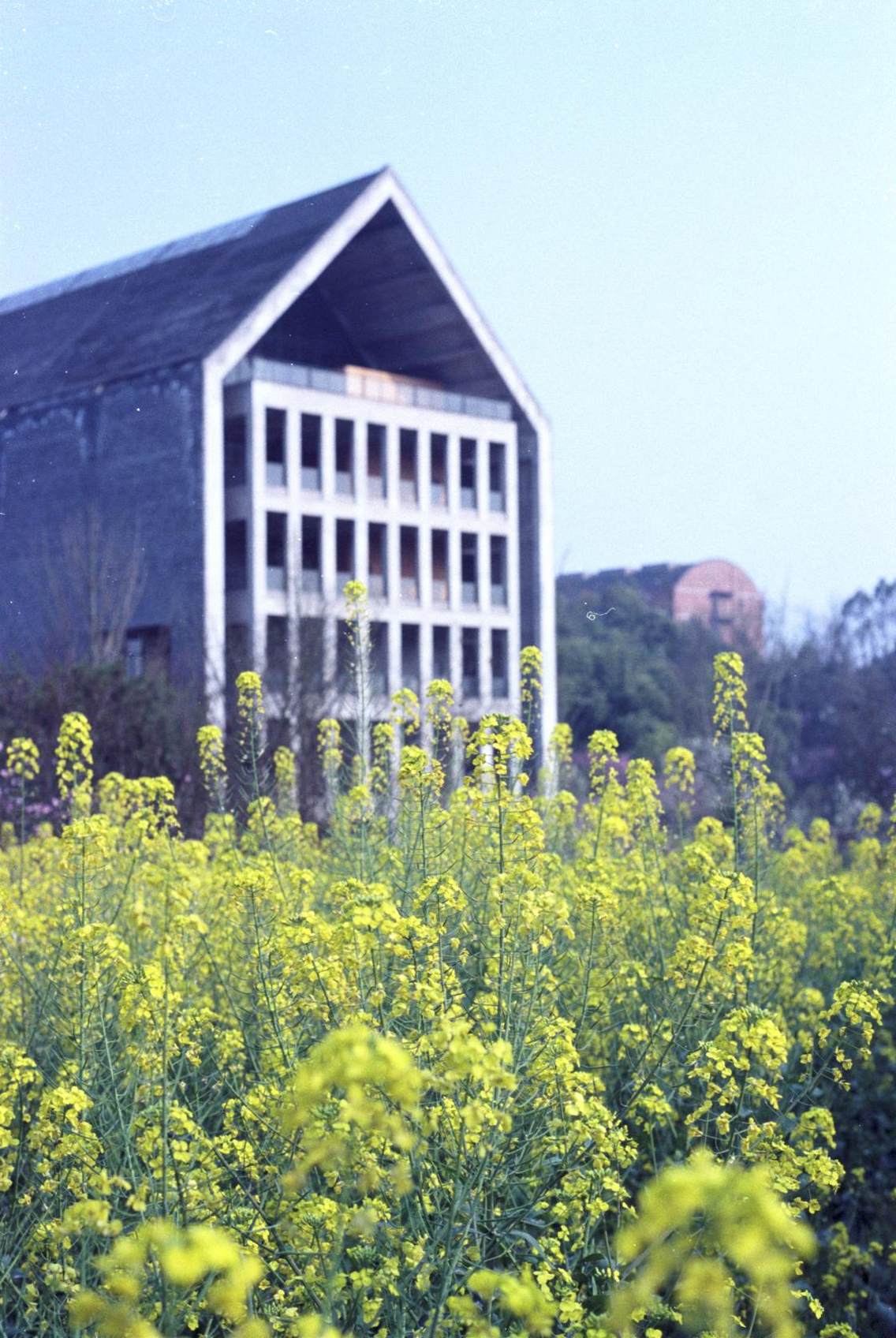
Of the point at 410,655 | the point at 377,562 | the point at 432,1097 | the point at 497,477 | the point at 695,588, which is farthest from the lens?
the point at 695,588

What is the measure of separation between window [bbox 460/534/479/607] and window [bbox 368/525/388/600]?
2.21 meters

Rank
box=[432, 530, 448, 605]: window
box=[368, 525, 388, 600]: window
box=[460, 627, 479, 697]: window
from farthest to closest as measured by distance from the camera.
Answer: box=[460, 627, 479, 697]: window < box=[432, 530, 448, 605]: window < box=[368, 525, 388, 600]: window

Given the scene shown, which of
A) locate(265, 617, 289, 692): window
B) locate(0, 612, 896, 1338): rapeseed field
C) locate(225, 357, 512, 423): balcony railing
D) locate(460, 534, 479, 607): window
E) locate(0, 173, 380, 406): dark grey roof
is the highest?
locate(0, 173, 380, 406): dark grey roof

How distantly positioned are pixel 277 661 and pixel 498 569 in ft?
46.8

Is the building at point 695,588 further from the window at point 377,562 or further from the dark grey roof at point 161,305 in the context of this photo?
the dark grey roof at point 161,305

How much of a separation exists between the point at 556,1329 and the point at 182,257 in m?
35.9

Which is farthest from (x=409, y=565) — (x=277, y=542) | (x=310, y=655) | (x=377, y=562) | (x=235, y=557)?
(x=310, y=655)

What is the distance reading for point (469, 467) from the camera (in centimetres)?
3928

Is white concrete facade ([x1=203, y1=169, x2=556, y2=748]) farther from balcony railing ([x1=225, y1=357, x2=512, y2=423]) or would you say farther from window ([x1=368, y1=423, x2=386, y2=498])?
window ([x1=368, y1=423, x2=386, y2=498])

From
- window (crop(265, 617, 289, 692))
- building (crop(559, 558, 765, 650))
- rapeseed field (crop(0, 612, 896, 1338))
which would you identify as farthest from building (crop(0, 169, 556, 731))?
rapeseed field (crop(0, 612, 896, 1338))

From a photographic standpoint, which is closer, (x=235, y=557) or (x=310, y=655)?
(x=310, y=655)

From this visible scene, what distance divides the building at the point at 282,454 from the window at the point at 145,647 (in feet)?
0.23

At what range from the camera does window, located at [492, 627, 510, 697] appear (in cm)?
3906

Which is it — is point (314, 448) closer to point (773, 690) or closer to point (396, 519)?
point (396, 519)
